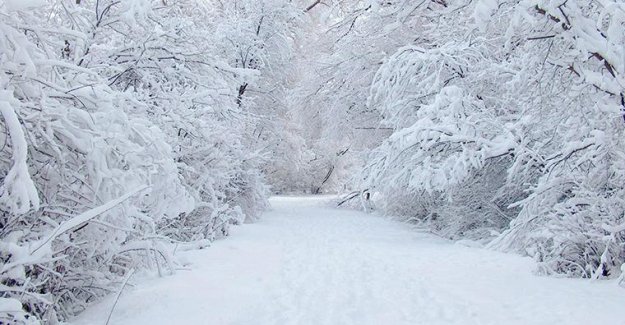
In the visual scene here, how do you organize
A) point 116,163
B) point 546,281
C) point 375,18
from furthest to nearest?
point 375,18
point 546,281
point 116,163

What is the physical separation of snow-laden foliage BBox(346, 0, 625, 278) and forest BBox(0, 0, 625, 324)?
1.2 inches

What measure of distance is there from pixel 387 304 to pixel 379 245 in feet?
15.8

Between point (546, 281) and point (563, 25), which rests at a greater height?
point (563, 25)

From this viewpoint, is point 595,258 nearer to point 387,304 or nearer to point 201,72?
point 387,304

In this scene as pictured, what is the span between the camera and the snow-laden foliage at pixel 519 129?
5199 millimetres

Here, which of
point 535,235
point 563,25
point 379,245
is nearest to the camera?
point 563,25

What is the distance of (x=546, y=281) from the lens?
21.2ft

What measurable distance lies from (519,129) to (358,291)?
193 inches

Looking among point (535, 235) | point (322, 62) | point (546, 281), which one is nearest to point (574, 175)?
point (535, 235)

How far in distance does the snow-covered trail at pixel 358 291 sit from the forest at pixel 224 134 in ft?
1.45

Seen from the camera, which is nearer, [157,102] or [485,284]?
[485,284]

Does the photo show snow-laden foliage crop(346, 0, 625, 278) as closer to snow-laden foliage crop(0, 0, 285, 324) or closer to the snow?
snow-laden foliage crop(0, 0, 285, 324)

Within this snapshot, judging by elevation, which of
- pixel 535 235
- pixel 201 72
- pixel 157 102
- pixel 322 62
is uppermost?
pixel 322 62

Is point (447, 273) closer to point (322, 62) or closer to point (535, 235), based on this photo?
point (535, 235)
